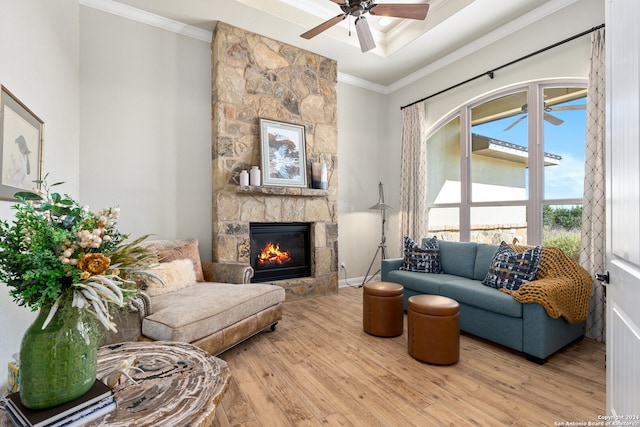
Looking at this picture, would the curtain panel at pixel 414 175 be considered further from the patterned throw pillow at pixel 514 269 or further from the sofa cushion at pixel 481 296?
the patterned throw pillow at pixel 514 269

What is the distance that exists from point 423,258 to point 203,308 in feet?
8.36

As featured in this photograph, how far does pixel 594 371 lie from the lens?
2.19 metres

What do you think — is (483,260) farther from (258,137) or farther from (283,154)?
(258,137)

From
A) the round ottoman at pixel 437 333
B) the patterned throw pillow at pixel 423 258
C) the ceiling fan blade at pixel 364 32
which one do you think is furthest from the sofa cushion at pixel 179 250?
the ceiling fan blade at pixel 364 32

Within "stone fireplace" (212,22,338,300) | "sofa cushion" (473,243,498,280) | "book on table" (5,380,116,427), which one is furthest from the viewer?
"stone fireplace" (212,22,338,300)

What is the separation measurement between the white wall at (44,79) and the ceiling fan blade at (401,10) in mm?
2339

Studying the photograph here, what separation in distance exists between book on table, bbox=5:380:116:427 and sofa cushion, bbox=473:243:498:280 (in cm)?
333

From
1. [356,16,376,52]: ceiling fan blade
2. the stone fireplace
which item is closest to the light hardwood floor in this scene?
the stone fireplace

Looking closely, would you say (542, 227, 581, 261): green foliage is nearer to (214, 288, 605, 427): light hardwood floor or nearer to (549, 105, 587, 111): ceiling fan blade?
(214, 288, 605, 427): light hardwood floor

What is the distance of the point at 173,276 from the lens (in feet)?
9.09

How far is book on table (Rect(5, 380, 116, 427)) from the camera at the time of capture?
0.79 m

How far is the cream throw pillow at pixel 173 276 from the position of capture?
2596 millimetres

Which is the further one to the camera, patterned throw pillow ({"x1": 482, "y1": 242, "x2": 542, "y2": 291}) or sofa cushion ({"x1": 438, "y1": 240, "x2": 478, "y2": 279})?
sofa cushion ({"x1": 438, "y1": 240, "x2": 478, "y2": 279})

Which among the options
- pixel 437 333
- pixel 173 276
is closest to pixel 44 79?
pixel 173 276
